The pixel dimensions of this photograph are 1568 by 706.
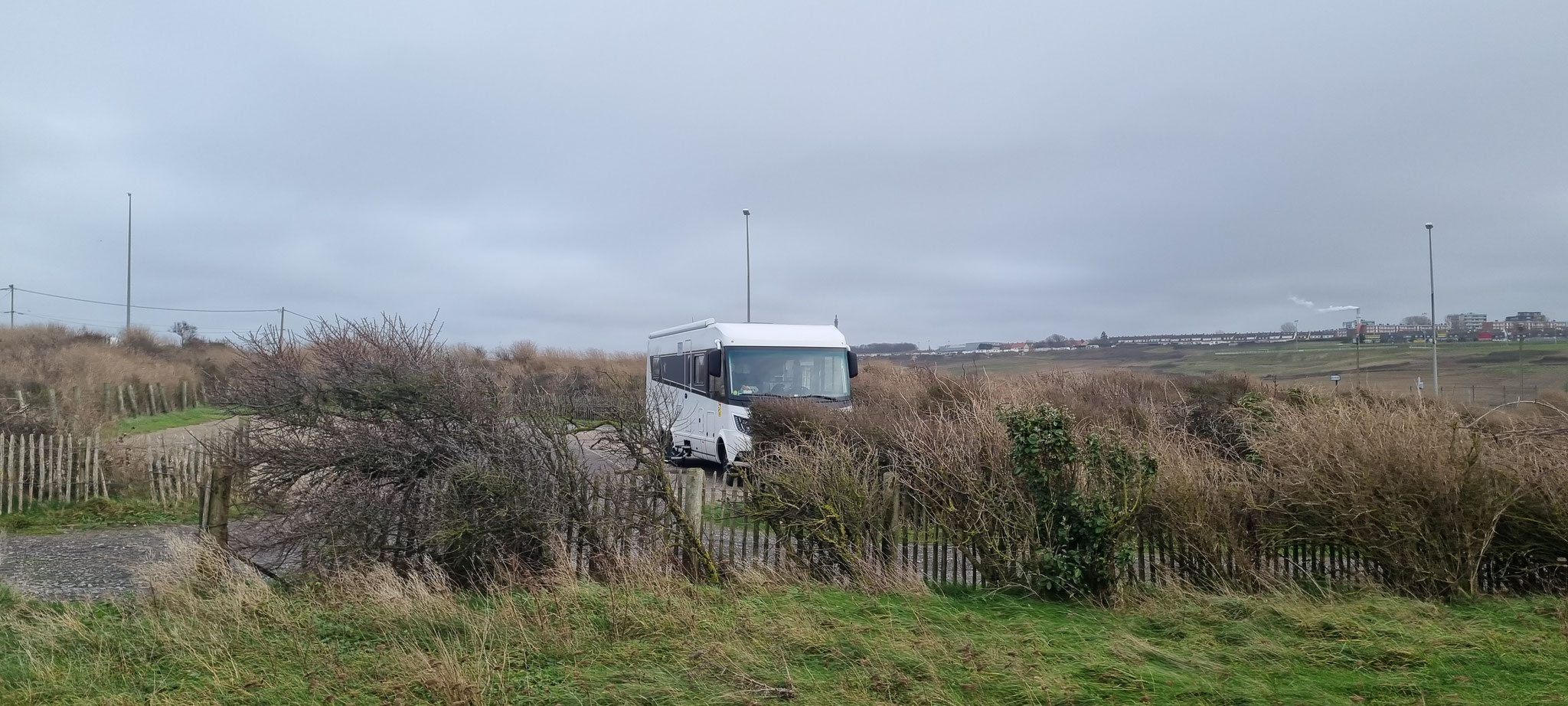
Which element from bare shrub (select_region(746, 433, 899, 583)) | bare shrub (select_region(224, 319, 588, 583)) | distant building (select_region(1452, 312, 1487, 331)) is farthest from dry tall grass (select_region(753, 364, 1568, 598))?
distant building (select_region(1452, 312, 1487, 331))

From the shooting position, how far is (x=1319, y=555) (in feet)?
28.5

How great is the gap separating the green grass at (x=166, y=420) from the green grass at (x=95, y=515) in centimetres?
1328

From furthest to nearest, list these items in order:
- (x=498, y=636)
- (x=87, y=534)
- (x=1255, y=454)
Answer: (x=87, y=534)
(x=1255, y=454)
(x=498, y=636)

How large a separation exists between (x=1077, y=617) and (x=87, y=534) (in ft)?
40.0

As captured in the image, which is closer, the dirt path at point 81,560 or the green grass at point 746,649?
the green grass at point 746,649

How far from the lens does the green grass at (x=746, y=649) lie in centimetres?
529

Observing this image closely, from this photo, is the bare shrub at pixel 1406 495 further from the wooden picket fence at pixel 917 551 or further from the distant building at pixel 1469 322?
the distant building at pixel 1469 322

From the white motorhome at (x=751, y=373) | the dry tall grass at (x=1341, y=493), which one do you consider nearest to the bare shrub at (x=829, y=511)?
the dry tall grass at (x=1341, y=493)

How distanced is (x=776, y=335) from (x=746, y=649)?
12874mm

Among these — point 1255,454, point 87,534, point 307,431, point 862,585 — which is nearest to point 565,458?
point 307,431

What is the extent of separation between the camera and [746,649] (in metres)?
5.98

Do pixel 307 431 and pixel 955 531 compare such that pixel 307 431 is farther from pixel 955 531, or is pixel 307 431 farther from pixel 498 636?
pixel 955 531

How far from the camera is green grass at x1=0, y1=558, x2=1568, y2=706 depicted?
5.29 metres

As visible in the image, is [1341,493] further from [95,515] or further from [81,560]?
[95,515]
